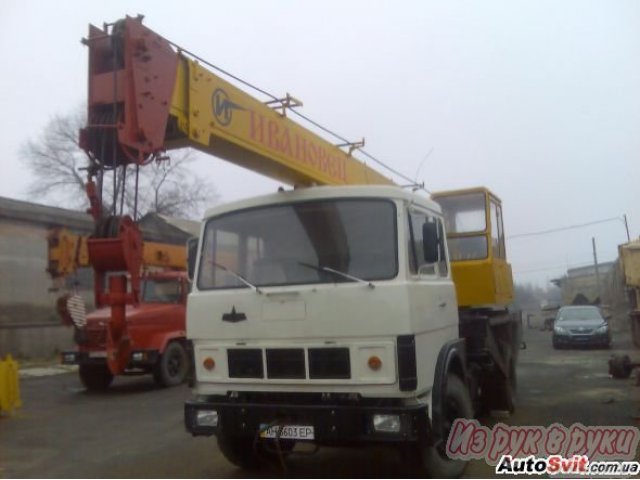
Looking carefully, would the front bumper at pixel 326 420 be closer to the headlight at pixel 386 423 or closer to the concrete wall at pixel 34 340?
the headlight at pixel 386 423

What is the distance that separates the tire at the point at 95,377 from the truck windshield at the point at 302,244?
771 centimetres

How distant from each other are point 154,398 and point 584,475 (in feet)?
25.8

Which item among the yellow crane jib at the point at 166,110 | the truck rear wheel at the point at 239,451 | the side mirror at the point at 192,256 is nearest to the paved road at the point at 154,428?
the truck rear wheel at the point at 239,451

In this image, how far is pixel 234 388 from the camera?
5246 mm

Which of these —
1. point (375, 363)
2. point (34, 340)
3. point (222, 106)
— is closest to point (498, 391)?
point (375, 363)

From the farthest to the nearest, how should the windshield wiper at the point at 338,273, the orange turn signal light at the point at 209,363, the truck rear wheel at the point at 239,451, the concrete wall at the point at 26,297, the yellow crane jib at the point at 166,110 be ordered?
1. the concrete wall at the point at 26,297
2. the truck rear wheel at the point at 239,451
3. the yellow crane jib at the point at 166,110
4. the orange turn signal light at the point at 209,363
5. the windshield wiper at the point at 338,273

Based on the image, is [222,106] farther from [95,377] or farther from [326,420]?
[95,377]

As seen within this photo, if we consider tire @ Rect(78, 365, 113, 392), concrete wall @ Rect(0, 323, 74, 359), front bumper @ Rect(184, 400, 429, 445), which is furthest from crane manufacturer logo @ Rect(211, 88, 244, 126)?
concrete wall @ Rect(0, 323, 74, 359)

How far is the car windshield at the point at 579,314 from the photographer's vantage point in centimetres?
1956

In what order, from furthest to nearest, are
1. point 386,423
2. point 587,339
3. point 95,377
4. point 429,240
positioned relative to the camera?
point 587,339 → point 95,377 → point 429,240 → point 386,423

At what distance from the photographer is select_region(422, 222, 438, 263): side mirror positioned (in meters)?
5.16

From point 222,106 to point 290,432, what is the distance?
3361 millimetres

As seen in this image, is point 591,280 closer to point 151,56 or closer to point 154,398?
point 154,398

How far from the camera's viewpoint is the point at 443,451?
522 cm
